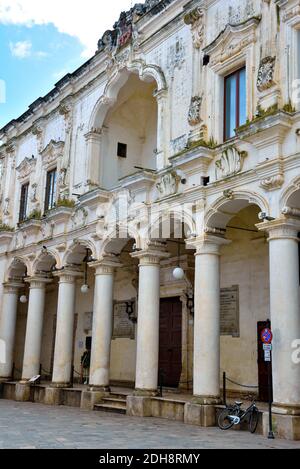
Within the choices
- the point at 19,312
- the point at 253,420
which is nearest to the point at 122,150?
the point at 253,420

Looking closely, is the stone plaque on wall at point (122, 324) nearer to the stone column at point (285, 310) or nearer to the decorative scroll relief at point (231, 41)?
the stone column at point (285, 310)

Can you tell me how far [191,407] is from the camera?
510 inches

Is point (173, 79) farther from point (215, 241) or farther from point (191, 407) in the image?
point (191, 407)

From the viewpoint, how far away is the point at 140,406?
14469mm

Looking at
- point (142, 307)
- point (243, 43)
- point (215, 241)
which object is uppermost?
point (243, 43)

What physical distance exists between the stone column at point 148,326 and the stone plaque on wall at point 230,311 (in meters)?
2.50

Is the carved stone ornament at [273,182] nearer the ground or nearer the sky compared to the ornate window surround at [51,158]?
nearer the ground

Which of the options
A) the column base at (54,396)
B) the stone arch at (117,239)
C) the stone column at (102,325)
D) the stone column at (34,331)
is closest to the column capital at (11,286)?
the stone column at (34,331)

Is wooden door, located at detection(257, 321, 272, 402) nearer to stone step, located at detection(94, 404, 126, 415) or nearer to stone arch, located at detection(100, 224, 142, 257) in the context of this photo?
stone step, located at detection(94, 404, 126, 415)

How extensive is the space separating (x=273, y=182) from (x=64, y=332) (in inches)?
383

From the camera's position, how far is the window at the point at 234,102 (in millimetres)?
13539
